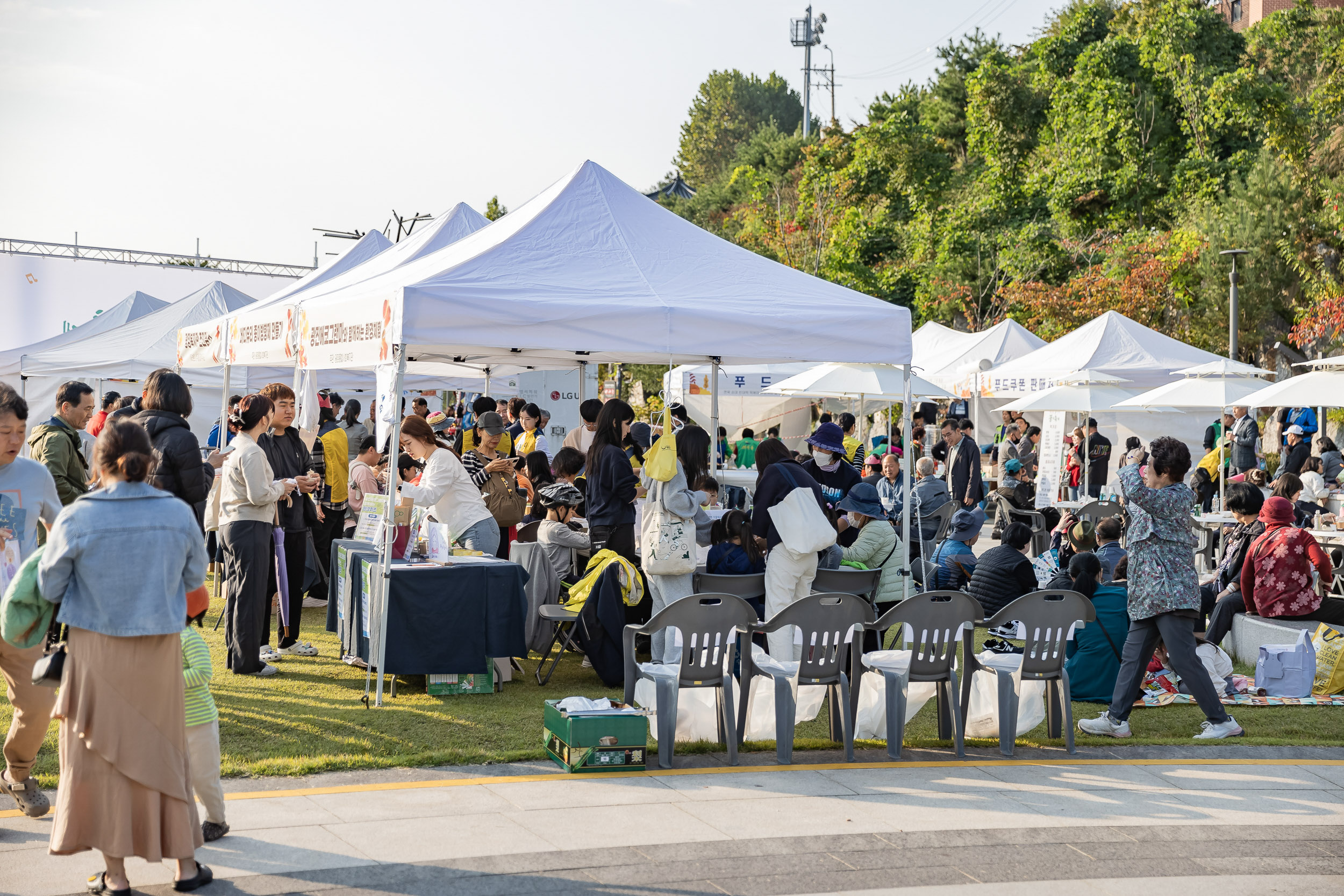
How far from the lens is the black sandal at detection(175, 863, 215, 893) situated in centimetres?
392

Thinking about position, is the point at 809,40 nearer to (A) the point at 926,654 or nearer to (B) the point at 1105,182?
(B) the point at 1105,182

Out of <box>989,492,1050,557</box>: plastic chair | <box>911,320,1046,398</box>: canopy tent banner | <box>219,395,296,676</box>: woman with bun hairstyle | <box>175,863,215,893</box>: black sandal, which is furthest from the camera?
<box>911,320,1046,398</box>: canopy tent banner

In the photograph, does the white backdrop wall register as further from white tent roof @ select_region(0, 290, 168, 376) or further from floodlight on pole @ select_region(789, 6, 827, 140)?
floodlight on pole @ select_region(789, 6, 827, 140)

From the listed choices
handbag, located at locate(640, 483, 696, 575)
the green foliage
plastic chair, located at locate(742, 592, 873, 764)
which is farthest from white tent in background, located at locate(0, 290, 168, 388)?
the green foliage

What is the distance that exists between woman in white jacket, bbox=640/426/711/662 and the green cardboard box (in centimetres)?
163

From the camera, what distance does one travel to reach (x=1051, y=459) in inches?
579

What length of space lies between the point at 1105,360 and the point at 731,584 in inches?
483

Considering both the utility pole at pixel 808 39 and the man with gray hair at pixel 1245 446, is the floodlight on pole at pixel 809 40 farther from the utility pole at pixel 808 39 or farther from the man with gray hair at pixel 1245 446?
the man with gray hair at pixel 1245 446

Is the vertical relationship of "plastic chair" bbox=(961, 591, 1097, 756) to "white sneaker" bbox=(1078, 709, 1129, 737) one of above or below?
above

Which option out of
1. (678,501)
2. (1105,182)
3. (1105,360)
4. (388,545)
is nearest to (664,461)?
(678,501)

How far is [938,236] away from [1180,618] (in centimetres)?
3182

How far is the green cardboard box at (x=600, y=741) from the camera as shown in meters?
5.50

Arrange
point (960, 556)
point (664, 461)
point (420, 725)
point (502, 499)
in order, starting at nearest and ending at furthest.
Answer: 1. point (420, 725)
2. point (664, 461)
3. point (502, 499)
4. point (960, 556)

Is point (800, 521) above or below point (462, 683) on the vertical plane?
above
